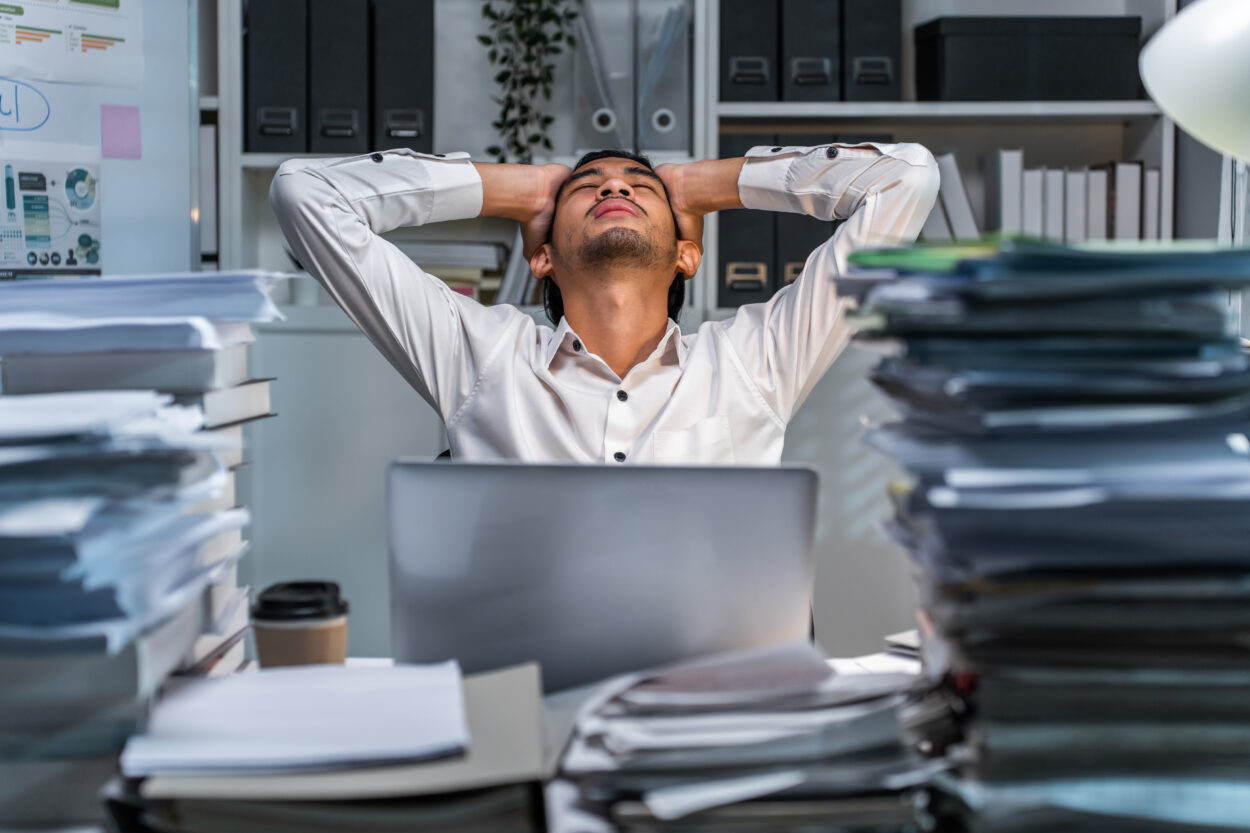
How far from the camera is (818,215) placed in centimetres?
188

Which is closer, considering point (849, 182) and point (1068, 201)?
point (849, 182)

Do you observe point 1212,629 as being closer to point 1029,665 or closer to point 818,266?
point 1029,665

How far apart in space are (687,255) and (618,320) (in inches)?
8.6

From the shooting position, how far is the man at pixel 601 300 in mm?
1737

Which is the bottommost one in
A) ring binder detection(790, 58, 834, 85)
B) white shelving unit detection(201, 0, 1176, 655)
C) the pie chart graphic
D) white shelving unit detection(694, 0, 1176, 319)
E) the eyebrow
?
white shelving unit detection(201, 0, 1176, 655)

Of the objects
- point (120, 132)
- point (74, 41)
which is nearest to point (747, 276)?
point (120, 132)

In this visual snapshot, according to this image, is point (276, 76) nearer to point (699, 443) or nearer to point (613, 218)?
point (613, 218)

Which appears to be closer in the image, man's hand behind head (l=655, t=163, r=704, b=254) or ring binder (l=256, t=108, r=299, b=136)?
man's hand behind head (l=655, t=163, r=704, b=254)

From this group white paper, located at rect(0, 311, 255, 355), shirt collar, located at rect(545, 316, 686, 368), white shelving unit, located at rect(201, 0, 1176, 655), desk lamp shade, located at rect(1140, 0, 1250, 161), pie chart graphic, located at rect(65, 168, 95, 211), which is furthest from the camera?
white shelving unit, located at rect(201, 0, 1176, 655)

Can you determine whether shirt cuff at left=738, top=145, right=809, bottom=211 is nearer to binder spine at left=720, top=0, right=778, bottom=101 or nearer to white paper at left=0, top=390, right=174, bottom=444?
binder spine at left=720, top=0, right=778, bottom=101

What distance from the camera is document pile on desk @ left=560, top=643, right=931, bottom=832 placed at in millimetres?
577

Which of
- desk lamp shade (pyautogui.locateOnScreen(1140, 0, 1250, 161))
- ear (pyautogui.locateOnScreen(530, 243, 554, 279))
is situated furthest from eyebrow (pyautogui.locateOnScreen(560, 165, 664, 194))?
desk lamp shade (pyautogui.locateOnScreen(1140, 0, 1250, 161))

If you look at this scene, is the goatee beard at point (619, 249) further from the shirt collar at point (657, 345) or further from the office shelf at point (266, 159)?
the office shelf at point (266, 159)

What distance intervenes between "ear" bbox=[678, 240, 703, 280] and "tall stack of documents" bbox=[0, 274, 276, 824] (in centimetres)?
125
